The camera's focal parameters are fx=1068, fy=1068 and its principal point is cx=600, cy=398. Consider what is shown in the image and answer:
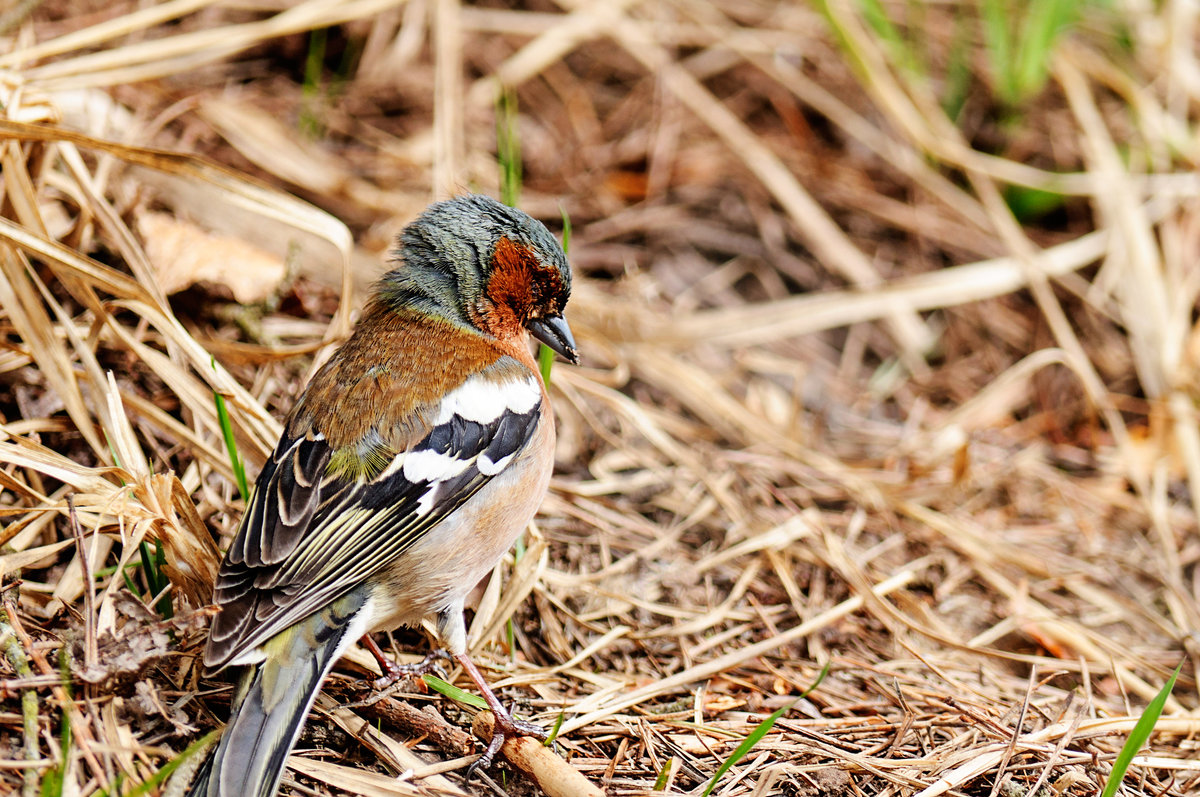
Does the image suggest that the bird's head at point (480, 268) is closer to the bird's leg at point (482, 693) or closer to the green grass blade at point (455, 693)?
the bird's leg at point (482, 693)

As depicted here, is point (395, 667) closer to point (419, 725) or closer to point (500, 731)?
point (419, 725)

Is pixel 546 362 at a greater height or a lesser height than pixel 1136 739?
greater

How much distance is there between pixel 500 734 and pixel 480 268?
4.29 ft

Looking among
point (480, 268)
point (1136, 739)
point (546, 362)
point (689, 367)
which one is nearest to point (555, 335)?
point (546, 362)

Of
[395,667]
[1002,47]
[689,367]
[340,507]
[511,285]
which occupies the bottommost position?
[689,367]

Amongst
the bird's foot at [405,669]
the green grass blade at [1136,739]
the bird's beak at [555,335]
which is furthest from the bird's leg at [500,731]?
the green grass blade at [1136,739]

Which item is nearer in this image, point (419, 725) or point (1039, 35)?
point (419, 725)

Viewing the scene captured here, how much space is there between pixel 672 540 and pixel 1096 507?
197 centimetres

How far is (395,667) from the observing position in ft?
8.93

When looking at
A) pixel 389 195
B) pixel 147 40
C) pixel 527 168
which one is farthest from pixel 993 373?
pixel 147 40

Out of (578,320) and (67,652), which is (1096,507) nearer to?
(578,320)

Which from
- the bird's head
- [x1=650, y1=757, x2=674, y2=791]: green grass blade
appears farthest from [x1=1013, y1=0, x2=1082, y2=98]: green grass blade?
[x1=650, y1=757, x2=674, y2=791]: green grass blade

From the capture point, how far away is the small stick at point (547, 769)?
2.31 m

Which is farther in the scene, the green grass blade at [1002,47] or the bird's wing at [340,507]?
the green grass blade at [1002,47]
